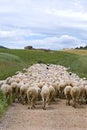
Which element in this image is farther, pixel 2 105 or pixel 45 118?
pixel 2 105

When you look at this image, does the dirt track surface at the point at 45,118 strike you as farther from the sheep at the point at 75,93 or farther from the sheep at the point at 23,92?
the sheep at the point at 23,92

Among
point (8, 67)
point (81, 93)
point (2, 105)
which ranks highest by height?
point (8, 67)

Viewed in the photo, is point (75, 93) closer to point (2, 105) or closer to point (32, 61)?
point (2, 105)

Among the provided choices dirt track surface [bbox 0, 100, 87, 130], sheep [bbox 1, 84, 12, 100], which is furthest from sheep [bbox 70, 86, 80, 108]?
sheep [bbox 1, 84, 12, 100]

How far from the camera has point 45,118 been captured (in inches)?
607

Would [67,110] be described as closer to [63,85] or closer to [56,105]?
[56,105]

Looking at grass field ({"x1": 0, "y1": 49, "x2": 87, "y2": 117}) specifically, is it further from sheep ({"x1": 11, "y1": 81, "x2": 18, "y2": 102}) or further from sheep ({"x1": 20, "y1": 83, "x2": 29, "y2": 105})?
sheep ({"x1": 11, "y1": 81, "x2": 18, "y2": 102})

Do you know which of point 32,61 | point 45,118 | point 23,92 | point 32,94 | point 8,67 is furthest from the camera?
point 32,61

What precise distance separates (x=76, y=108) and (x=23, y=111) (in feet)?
8.56

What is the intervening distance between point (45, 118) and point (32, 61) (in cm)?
5426

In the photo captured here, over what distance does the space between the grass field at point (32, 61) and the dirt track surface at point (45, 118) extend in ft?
2.69

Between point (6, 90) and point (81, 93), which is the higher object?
point (6, 90)

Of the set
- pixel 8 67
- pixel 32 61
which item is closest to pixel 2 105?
pixel 8 67

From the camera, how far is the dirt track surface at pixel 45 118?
1377cm
